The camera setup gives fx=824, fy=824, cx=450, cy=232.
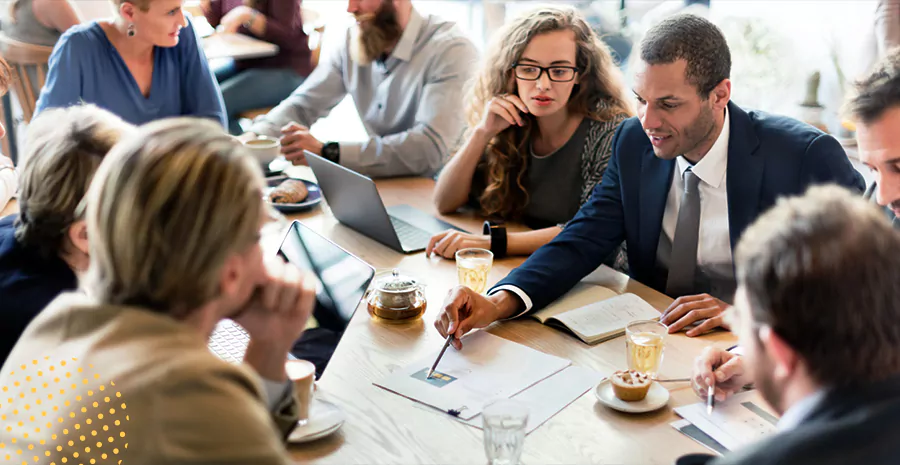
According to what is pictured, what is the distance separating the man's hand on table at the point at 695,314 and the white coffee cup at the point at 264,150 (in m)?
1.46

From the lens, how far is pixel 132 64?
2727 millimetres

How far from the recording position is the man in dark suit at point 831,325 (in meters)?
0.90

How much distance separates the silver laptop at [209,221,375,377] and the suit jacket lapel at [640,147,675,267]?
0.87 meters

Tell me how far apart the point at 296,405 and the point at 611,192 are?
1.19 metres

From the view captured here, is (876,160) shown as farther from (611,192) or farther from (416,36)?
(416,36)

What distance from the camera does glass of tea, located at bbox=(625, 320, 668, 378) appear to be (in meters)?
1.51

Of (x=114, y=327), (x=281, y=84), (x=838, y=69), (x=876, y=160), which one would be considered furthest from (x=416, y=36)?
(x=838, y=69)

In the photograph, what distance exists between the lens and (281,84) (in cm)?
427

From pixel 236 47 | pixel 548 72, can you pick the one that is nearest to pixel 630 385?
pixel 548 72

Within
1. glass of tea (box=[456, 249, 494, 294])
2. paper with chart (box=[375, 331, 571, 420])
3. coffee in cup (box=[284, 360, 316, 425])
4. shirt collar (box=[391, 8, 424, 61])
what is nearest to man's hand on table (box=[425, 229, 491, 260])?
glass of tea (box=[456, 249, 494, 294])

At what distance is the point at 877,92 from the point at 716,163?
0.48 metres

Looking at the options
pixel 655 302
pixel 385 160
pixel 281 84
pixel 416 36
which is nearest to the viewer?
pixel 655 302

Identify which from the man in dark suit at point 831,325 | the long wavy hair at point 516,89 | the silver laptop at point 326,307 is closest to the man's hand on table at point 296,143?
the long wavy hair at point 516,89

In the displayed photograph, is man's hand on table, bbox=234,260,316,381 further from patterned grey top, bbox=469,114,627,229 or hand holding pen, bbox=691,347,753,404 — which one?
patterned grey top, bbox=469,114,627,229
